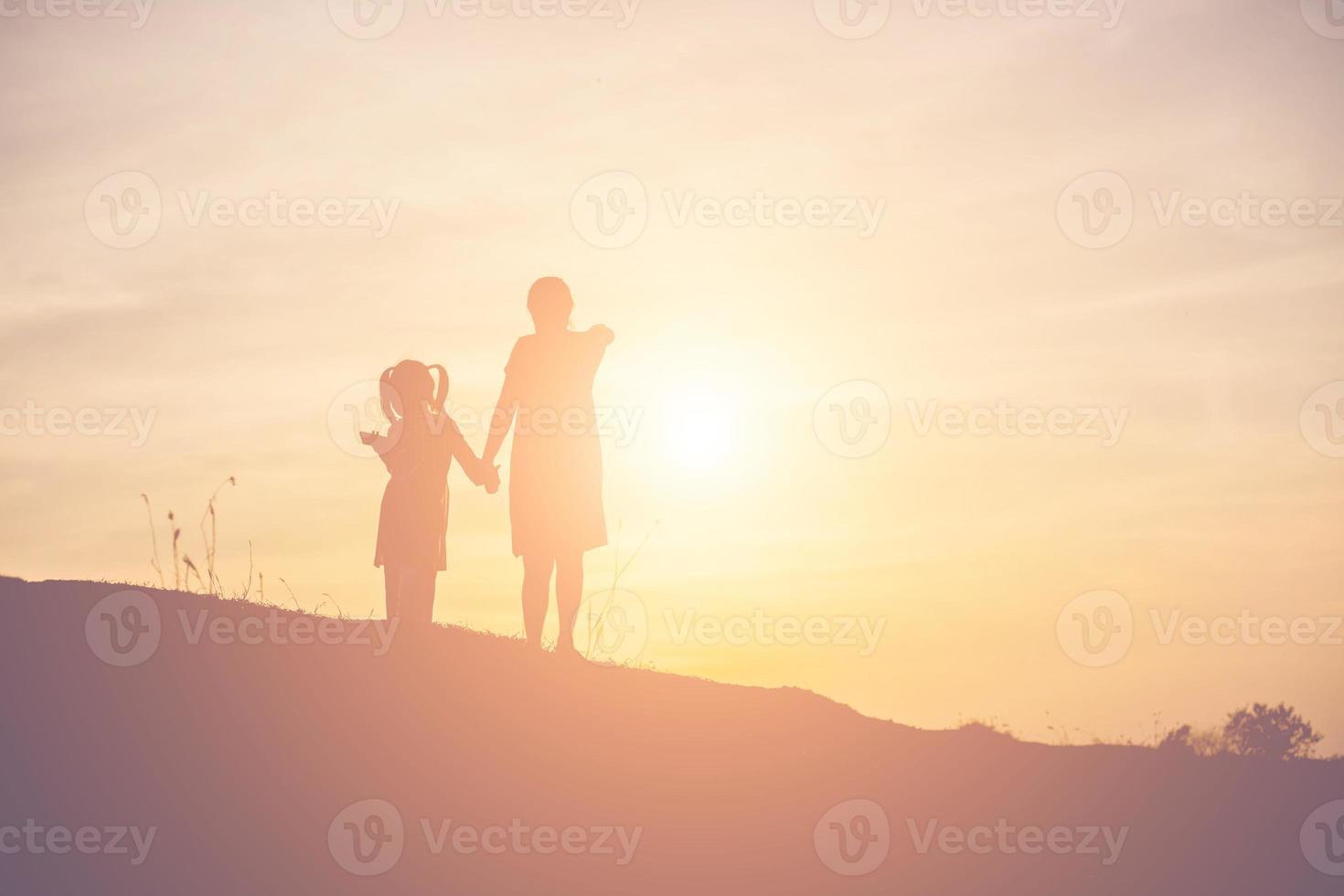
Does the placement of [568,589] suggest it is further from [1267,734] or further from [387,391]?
[1267,734]

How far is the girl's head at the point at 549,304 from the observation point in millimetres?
12500

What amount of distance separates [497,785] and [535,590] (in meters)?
2.24

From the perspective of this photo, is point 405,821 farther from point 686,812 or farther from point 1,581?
point 1,581

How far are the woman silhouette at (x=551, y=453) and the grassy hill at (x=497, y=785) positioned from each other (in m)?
0.71

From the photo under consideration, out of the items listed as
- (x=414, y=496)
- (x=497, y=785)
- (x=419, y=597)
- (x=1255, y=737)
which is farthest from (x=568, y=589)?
(x=1255, y=737)

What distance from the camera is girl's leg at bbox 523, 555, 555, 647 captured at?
12.4 meters

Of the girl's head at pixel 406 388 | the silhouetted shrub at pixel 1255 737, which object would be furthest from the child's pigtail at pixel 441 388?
the silhouetted shrub at pixel 1255 737

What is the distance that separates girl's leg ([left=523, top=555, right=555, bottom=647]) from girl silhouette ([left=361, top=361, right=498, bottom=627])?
793 mm

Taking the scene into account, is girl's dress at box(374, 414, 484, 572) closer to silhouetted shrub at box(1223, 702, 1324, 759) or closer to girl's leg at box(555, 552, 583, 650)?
girl's leg at box(555, 552, 583, 650)

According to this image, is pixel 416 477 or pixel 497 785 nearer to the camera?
pixel 497 785

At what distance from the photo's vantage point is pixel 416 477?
40.8ft

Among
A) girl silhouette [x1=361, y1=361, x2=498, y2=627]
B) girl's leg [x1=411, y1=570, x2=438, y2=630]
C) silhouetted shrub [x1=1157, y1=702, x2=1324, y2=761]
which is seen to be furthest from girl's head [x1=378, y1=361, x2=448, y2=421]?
silhouetted shrub [x1=1157, y1=702, x2=1324, y2=761]

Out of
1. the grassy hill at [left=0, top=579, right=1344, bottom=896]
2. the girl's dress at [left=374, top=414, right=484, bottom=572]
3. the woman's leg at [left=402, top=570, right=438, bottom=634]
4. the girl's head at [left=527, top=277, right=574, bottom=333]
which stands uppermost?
the girl's head at [left=527, top=277, right=574, bottom=333]

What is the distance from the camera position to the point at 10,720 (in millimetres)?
10664
